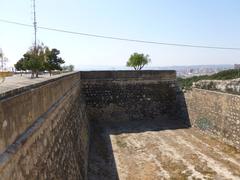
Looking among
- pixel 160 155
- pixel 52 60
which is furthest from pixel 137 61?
pixel 160 155

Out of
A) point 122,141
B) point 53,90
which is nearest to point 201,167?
point 122,141

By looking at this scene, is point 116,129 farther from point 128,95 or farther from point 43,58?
point 43,58

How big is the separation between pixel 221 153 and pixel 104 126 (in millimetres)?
8046

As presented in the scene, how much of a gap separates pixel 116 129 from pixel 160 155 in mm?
5573

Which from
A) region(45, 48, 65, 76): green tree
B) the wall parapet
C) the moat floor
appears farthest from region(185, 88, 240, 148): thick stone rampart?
region(45, 48, 65, 76): green tree

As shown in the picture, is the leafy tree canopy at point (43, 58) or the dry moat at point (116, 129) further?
the leafy tree canopy at point (43, 58)

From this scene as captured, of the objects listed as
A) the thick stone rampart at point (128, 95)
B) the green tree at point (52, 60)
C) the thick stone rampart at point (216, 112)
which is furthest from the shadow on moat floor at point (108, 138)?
the green tree at point (52, 60)

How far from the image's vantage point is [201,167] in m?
12.1

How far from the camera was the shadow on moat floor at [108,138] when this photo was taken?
1161 centimetres

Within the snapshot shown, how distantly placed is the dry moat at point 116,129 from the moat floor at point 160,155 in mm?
37

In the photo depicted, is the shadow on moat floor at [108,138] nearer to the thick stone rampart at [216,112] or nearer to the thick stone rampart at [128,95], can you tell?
the thick stone rampart at [128,95]

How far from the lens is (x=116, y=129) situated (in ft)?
61.9

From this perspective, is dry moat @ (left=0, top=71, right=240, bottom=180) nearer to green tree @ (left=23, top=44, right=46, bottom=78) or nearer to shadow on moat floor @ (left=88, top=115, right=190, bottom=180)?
shadow on moat floor @ (left=88, top=115, right=190, bottom=180)

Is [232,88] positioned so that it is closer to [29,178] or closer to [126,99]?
[126,99]
